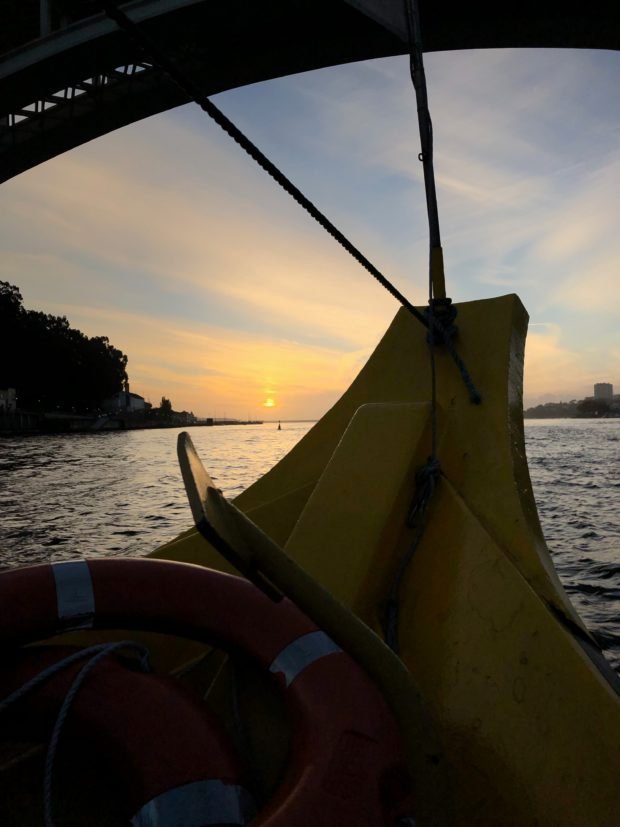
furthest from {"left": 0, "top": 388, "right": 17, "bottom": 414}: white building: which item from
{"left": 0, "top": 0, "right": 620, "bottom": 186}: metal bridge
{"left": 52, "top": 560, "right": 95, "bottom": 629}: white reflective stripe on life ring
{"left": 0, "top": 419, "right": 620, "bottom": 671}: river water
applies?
{"left": 52, "top": 560, "right": 95, "bottom": 629}: white reflective stripe on life ring

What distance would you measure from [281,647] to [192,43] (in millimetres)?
20940

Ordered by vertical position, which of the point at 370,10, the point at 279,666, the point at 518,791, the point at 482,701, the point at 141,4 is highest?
the point at 141,4

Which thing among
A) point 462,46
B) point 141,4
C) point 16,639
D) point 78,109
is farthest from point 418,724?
point 78,109

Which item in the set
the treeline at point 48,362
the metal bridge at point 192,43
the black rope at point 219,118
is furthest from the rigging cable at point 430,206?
the treeline at point 48,362

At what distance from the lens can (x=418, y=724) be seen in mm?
1172

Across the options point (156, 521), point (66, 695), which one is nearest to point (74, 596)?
point (66, 695)

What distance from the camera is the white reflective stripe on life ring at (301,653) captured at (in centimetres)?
126

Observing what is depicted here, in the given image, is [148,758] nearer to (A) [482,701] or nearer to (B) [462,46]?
(A) [482,701]

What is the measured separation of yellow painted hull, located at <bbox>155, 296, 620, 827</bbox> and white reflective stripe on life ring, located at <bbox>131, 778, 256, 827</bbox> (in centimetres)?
40

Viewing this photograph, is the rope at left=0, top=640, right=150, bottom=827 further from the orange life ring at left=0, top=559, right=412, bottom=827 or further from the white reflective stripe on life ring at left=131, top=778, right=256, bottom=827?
the white reflective stripe on life ring at left=131, top=778, right=256, bottom=827

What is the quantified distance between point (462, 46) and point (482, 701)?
2132 cm

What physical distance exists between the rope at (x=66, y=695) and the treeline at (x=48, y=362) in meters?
58.7

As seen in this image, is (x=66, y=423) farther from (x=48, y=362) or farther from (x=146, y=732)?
(x=146, y=732)

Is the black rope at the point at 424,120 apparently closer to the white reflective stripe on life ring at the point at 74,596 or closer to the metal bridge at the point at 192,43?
the white reflective stripe on life ring at the point at 74,596
